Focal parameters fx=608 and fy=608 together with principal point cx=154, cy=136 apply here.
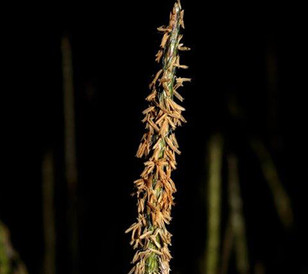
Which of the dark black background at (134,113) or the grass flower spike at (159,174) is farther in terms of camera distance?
the dark black background at (134,113)

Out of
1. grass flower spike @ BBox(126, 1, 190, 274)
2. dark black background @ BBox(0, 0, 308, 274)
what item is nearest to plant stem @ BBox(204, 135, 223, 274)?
dark black background @ BBox(0, 0, 308, 274)

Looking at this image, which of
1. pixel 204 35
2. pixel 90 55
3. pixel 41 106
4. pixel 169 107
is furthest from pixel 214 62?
pixel 169 107

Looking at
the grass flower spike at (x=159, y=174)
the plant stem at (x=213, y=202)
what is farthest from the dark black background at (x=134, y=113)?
the grass flower spike at (x=159, y=174)

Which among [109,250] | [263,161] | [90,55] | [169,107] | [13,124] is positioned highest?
[90,55]

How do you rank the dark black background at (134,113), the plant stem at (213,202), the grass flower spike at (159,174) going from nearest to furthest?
1. the grass flower spike at (159,174)
2. the plant stem at (213,202)
3. the dark black background at (134,113)

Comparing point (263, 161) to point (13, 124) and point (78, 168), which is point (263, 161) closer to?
point (78, 168)

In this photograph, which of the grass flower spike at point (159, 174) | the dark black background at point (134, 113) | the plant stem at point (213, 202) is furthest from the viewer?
the dark black background at point (134, 113)

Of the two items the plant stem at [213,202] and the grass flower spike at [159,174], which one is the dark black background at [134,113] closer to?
the plant stem at [213,202]

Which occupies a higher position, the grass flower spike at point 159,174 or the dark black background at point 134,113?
the dark black background at point 134,113

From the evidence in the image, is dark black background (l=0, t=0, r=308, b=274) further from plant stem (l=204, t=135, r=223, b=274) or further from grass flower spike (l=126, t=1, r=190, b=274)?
grass flower spike (l=126, t=1, r=190, b=274)
